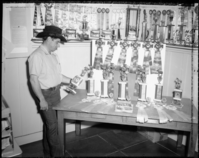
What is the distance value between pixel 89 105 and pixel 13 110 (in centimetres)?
124

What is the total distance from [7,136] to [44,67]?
1.14 metres

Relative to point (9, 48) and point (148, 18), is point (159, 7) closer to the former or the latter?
point (148, 18)

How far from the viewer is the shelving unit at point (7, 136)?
2.64 meters

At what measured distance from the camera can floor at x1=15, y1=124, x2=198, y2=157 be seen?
9.86 feet

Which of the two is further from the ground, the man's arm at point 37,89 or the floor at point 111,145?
the man's arm at point 37,89

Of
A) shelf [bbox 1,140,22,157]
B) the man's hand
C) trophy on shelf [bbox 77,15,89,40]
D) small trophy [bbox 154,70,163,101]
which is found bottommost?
shelf [bbox 1,140,22,157]

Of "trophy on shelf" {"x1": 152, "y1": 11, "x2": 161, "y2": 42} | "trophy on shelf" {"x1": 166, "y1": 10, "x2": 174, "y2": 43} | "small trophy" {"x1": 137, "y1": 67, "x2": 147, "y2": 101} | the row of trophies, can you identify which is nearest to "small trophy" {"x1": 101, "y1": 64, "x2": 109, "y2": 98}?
A: the row of trophies

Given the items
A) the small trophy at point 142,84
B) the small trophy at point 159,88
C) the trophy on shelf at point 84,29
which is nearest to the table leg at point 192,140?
the small trophy at point 159,88

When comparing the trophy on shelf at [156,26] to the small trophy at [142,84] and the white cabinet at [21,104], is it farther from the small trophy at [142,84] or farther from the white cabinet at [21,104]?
the white cabinet at [21,104]

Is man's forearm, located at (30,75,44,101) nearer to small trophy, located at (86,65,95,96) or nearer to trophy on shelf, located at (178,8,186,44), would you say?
small trophy, located at (86,65,95,96)

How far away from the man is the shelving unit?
0.48 m

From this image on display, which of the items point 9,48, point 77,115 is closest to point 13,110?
point 9,48

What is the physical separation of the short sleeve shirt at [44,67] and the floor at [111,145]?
1130 millimetres

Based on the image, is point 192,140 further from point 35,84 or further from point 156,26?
point 35,84
